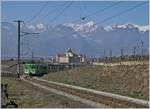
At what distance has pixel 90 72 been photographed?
93.4 m

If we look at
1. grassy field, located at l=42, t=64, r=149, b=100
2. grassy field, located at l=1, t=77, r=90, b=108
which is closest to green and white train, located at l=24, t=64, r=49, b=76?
grassy field, located at l=42, t=64, r=149, b=100

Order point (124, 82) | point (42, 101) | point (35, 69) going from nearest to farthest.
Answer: point (42, 101) < point (124, 82) < point (35, 69)

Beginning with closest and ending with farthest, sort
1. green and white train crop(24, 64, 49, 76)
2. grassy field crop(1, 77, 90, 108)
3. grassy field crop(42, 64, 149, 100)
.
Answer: grassy field crop(1, 77, 90, 108), grassy field crop(42, 64, 149, 100), green and white train crop(24, 64, 49, 76)

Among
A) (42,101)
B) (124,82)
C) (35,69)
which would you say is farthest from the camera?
(35,69)

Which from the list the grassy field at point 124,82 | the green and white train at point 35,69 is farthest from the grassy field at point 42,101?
A: the green and white train at point 35,69

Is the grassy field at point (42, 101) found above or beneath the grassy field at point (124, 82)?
beneath

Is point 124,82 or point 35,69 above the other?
point 35,69

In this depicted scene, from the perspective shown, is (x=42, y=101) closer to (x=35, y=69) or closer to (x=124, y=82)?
(x=124, y=82)

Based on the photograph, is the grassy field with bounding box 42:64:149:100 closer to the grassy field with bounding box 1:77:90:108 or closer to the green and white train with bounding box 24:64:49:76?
the grassy field with bounding box 1:77:90:108

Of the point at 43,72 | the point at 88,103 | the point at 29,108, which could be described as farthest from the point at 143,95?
the point at 43,72

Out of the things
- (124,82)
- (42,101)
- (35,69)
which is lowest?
(42,101)

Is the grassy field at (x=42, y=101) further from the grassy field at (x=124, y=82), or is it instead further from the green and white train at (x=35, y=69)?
the green and white train at (x=35, y=69)

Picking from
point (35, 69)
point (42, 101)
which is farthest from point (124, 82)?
point (35, 69)

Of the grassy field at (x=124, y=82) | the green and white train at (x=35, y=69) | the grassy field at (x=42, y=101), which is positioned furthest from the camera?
the green and white train at (x=35, y=69)
